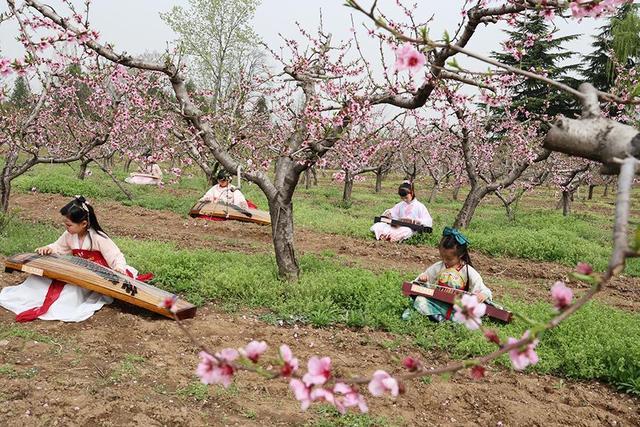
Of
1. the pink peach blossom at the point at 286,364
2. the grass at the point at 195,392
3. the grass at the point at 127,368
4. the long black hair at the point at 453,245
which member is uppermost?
the pink peach blossom at the point at 286,364

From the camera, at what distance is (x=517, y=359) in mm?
1416

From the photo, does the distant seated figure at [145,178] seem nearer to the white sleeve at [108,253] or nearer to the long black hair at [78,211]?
the white sleeve at [108,253]

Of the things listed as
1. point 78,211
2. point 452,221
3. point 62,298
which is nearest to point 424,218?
point 452,221

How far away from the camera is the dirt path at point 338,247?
25.9 ft

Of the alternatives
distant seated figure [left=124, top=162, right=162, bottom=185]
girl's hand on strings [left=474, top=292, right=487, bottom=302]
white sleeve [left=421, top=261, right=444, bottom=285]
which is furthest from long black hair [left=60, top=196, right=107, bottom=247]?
distant seated figure [left=124, top=162, right=162, bottom=185]

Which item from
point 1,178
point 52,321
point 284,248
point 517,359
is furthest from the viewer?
point 1,178

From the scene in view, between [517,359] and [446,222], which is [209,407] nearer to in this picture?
[517,359]

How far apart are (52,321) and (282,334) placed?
2.32 meters

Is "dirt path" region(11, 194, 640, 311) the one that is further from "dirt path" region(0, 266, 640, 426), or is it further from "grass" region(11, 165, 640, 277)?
"dirt path" region(0, 266, 640, 426)

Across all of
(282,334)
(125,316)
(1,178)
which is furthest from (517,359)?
(1,178)

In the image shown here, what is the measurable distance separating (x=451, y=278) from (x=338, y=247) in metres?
4.31

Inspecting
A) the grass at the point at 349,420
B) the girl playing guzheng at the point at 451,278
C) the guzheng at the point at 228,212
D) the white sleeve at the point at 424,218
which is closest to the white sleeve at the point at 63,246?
the grass at the point at 349,420

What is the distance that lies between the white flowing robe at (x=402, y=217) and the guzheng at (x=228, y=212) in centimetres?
274

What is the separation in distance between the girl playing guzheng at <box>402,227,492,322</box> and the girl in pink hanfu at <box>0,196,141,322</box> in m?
3.39
